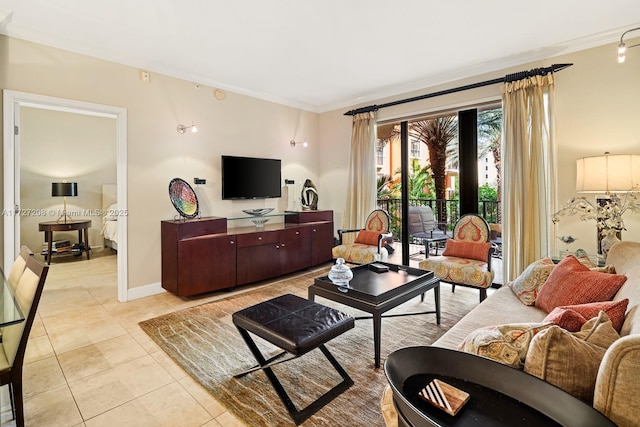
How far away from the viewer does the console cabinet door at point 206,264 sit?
365 centimetres

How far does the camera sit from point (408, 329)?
2912 mm

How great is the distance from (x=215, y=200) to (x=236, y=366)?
2.67 meters

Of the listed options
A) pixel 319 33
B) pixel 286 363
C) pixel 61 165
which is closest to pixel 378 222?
pixel 319 33

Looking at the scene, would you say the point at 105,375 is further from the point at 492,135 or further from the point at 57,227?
the point at 492,135

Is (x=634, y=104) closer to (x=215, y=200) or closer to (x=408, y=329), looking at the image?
(x=408, y=329)

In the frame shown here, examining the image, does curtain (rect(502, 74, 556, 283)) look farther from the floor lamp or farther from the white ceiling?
the floor lamp

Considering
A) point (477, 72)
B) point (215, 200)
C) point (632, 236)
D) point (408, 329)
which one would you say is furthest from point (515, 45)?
point (215, 200)

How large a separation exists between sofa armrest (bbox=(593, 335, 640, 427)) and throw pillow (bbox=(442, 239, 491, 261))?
107 inches

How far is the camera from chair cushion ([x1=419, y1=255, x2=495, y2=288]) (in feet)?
10.3

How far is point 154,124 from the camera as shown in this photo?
12.8 feet

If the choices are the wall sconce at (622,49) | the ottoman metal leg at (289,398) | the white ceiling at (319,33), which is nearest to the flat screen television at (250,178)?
the white ceiling at (319,33)

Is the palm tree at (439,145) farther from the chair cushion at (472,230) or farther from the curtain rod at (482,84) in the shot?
the chair cushion at (472,230)

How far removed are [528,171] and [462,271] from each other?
1419 mm

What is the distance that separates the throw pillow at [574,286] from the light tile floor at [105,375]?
6.57 feet
